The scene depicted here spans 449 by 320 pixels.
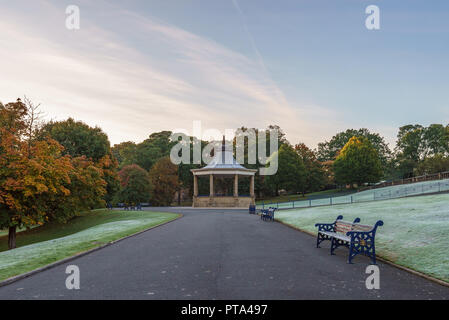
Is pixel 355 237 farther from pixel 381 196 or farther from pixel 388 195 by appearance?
pixel 381 196

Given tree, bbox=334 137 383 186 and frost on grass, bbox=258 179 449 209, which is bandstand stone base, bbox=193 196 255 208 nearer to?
frost on grass, bbox=258 179 449 209

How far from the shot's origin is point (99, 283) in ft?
22.1

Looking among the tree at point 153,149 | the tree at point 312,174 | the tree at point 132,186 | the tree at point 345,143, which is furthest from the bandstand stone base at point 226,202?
the tree at point 345,143

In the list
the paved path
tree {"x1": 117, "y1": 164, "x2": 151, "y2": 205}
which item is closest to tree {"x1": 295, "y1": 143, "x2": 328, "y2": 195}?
tree {"x1": 117, "y1": 164, "x2": 151, "y2": 205}

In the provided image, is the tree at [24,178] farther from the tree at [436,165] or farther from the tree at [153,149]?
the tree at [436,165]

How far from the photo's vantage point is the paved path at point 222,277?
19.4ft

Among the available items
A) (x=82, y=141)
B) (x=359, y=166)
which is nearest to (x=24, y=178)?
(x=82, y=141)

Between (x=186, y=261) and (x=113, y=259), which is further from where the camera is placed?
(x=113, y=259)

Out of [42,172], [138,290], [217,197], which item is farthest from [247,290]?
[217,197]

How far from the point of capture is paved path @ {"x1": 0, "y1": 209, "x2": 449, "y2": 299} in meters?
5.90

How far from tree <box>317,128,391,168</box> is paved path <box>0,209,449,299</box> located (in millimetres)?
90083

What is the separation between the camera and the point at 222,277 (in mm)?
6988
